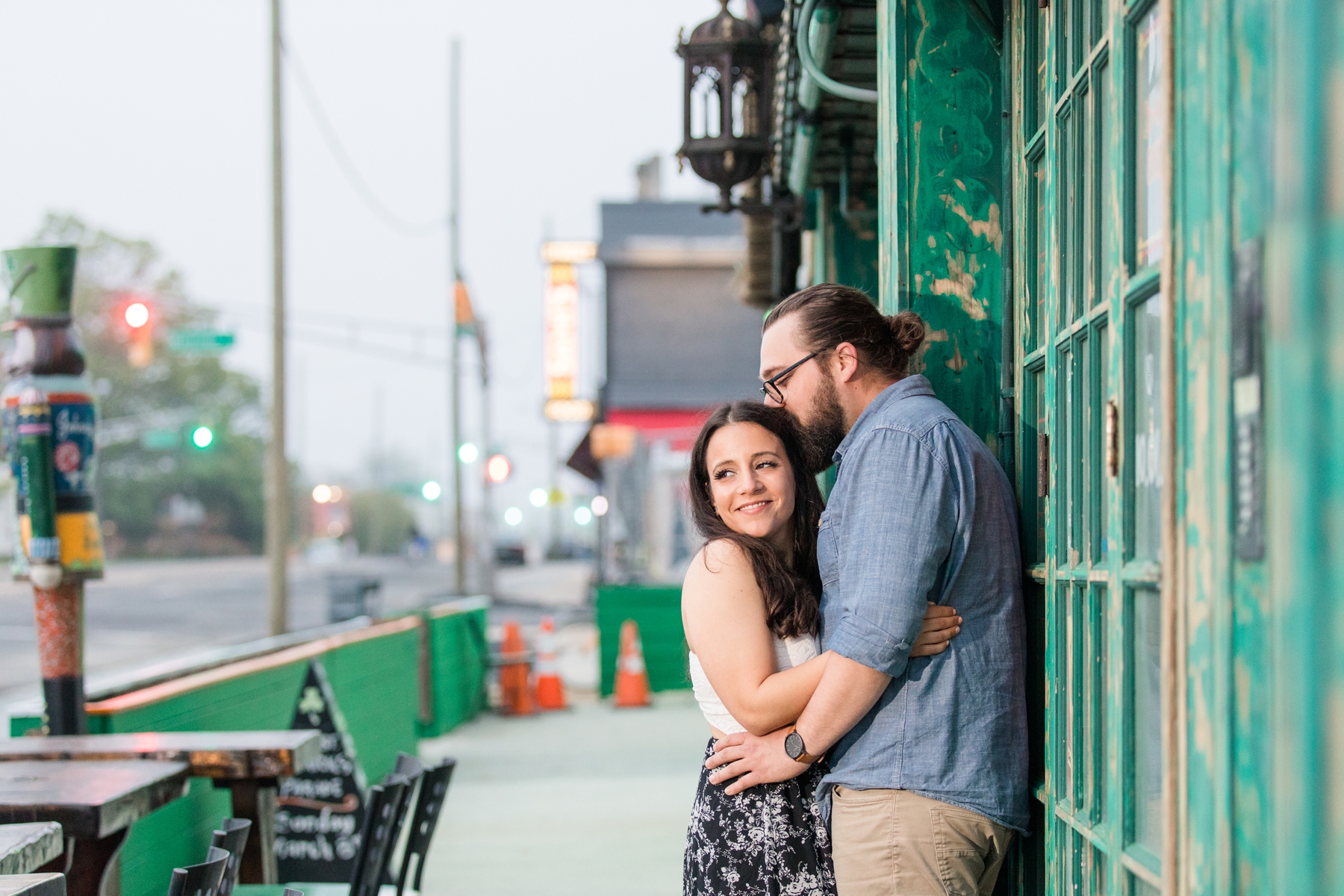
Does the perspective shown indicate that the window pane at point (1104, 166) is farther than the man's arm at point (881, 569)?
No

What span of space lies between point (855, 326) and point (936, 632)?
2.22ft

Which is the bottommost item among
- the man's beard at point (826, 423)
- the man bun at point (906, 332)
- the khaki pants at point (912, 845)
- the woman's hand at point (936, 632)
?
the khaki pants at point (912, 845)

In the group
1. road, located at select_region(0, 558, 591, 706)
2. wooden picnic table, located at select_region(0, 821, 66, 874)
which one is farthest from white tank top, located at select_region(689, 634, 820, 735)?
road, located at select_region(0, 558, 591, 706)

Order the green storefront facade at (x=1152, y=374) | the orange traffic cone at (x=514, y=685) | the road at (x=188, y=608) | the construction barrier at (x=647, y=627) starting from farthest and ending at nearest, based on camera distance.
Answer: the road at (x=188, y=608) → the construction barrier at (x=647, y=627) → the orange traffic cone at (x=514, y=685) → the green storefront facade at (x=1152, y=374)

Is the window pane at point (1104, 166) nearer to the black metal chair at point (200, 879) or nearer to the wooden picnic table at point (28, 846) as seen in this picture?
the black metal chair at point (200, 879)

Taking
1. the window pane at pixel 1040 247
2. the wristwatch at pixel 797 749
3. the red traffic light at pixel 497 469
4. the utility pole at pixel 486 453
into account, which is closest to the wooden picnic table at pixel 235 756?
the wristwatch at pixel 797 749

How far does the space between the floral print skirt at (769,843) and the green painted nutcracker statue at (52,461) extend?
2871mm

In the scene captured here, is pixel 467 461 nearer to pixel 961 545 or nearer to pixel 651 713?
pixel 651 713

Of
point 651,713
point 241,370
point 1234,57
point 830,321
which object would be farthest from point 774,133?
point 241,370

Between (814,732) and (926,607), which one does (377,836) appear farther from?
(926,607)

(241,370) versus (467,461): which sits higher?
(241,370)

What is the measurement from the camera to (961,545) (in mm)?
2352

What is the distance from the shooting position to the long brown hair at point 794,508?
108 inches

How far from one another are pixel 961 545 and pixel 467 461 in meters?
21.1
